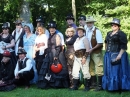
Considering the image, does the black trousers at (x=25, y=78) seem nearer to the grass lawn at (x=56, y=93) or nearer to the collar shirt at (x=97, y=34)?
the grass lawn at (x=56, y=93)

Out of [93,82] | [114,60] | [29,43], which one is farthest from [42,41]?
[114,60]

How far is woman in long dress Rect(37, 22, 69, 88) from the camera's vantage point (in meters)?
7.16

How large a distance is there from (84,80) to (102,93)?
58cm

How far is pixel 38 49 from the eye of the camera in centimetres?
746

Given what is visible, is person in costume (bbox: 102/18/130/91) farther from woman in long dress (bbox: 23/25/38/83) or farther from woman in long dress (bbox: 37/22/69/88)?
woman in long dress (bbox: 23/25/38/83)

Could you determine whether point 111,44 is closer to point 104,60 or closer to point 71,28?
point 104,60

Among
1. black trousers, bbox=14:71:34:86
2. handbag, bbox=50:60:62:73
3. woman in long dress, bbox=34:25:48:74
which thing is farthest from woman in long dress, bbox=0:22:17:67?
handbag, bbox=50:60:62:73

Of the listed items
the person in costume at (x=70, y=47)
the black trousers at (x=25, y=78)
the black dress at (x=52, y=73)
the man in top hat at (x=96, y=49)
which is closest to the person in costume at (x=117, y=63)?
the man in top hat at (x=96, y=49)

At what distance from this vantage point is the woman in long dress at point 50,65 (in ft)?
23.5

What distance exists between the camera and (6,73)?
743cm

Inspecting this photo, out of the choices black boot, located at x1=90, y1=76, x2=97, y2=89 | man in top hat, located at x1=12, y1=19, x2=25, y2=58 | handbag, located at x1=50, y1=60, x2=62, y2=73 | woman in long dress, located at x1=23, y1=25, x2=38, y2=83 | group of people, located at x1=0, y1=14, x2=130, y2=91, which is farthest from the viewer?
man in top hat, located at x1=12, y1=19, x2=25, y2=58

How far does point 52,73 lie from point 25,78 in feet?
2.37

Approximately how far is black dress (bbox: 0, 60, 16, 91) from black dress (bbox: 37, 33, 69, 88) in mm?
751

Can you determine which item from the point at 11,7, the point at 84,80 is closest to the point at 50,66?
the point at 84,80
